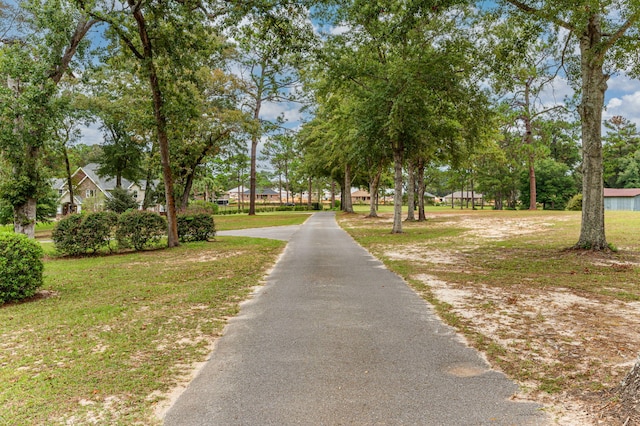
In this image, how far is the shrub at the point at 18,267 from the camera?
6.02 metres

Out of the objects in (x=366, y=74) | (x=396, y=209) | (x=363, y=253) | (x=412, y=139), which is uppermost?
(x=366, y=74)

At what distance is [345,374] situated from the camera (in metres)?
3.50

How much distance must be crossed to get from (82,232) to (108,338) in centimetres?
908

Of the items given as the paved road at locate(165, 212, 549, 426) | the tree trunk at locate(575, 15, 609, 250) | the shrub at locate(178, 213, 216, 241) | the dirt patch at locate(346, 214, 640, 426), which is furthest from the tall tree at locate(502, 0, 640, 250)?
the shrub at locate(178, 213, 216, 241)

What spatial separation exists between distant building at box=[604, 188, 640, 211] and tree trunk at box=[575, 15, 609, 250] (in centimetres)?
5165

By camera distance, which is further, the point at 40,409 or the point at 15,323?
the point at 15,323

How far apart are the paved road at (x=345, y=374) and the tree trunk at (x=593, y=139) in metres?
7.82

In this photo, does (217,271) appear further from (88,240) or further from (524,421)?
(524,421)

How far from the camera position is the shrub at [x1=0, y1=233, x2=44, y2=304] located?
6020 millimetres

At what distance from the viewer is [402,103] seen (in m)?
14.9

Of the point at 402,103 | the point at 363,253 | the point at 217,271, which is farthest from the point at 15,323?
the point at 402,103

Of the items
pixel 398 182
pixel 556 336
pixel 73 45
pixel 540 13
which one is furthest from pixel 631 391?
pixel 398 182

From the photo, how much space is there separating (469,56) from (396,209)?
7591 mm

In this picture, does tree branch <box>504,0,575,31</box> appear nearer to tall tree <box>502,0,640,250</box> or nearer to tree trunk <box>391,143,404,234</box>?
tall tree <box>502,0,640,250</box>
